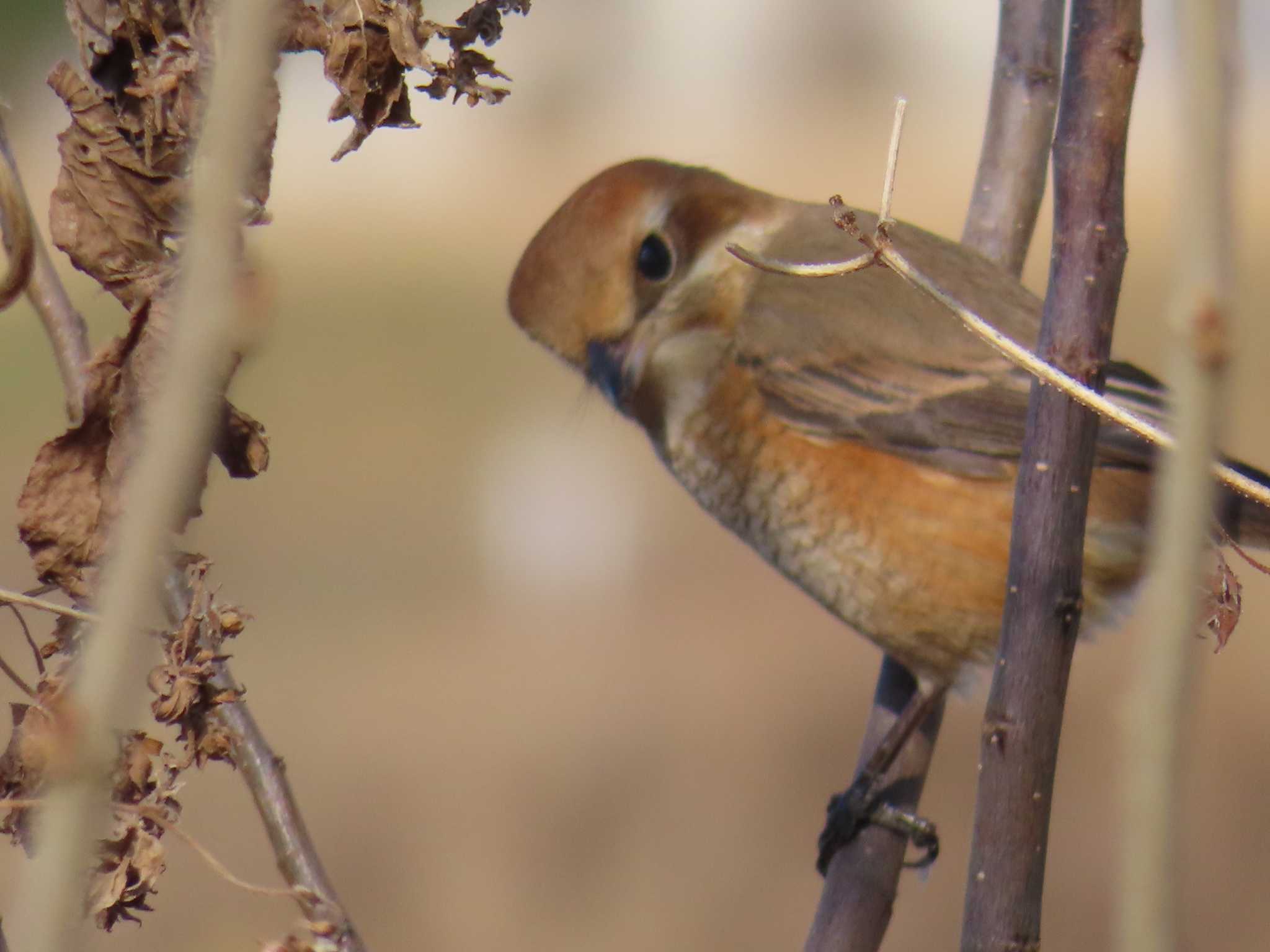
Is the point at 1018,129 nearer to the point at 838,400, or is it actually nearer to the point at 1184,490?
the point at 838,400

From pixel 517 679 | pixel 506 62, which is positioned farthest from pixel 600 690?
pixel 506 62

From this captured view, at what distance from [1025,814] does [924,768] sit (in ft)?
5.19

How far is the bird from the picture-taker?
273 cm

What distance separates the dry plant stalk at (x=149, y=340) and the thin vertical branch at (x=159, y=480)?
1.76 feet

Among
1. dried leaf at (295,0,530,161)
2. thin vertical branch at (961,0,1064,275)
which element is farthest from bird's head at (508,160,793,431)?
dried leaf at (295,0,530,161)

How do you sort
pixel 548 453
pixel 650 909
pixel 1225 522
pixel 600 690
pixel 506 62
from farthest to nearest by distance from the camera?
1. pixel 506 62
2. pixel 548 453
3. pixel 600 690
4. pixel 650 909
5. pixel 1225 522

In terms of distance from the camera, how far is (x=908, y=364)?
2961mm

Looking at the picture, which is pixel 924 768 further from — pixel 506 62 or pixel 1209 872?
pixel 506 62

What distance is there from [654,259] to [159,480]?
2.29 metres

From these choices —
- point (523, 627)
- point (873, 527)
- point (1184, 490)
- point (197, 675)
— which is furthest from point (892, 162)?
point (523, 627)

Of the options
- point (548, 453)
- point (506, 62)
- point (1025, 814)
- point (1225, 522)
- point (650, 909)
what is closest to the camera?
point (1025, 814)

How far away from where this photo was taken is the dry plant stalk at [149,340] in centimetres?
138

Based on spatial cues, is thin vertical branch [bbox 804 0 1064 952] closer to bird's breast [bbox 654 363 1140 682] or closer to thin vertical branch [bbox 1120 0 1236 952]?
bird's breast [bbox 654 363 1140 682]

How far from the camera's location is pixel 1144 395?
2.78 m
